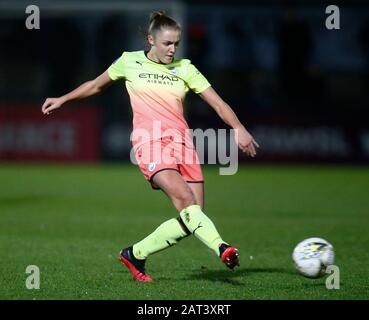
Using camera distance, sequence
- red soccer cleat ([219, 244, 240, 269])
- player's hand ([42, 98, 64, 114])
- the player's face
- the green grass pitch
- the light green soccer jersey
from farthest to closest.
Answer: player's hand ([42, 98, 64, 114]) < the light green soccer jersey < the player's face < the green grass pitch < red soccer cleat ([219, 244, 240, 269])

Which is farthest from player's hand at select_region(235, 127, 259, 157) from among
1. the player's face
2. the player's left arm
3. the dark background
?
the dark background

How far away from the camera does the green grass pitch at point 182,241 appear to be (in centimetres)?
796

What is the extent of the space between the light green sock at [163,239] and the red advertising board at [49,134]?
15505mm

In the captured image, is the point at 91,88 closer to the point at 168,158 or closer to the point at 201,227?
the point at 168,158

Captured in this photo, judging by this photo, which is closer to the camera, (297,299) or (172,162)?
(297,299)

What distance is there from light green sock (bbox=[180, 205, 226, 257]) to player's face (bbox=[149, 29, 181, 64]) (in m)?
1.34

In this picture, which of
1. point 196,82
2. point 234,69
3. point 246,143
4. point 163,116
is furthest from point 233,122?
point 234,69

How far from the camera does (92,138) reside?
23953mm

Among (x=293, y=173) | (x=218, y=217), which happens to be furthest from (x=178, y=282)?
(x=293, y=173)

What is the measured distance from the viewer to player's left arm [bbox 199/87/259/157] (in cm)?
776

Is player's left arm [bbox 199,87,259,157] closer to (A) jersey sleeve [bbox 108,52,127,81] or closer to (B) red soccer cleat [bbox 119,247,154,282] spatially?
(A) jersey sleeve [bbox 108,52,127,81]

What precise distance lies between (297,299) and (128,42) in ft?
59.3

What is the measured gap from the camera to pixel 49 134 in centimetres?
2377
